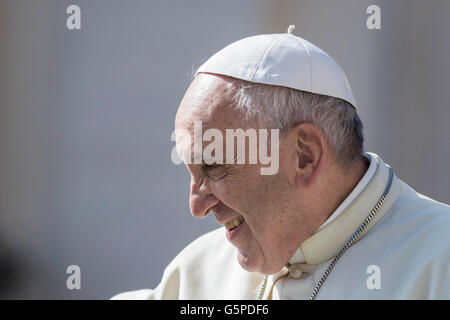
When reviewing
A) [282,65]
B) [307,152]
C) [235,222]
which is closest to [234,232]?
[235,222]

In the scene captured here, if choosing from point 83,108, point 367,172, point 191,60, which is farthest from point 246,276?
point 83,108

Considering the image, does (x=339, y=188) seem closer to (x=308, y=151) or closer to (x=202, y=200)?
(x=308, y=151)

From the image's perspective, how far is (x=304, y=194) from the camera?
2.81 meters

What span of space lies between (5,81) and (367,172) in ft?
14.1

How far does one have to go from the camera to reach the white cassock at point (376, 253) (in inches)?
107

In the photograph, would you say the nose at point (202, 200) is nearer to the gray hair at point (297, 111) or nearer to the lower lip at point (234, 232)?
the lower lip at point (234, 232)

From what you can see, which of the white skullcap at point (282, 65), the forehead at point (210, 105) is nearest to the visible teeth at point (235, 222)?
the forehead at point (210, 105)

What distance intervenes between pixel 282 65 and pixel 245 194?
1.76ft

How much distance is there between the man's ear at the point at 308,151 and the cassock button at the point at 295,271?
37cm

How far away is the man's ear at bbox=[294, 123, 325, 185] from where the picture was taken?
9.14 ft

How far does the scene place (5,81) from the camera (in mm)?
6406
